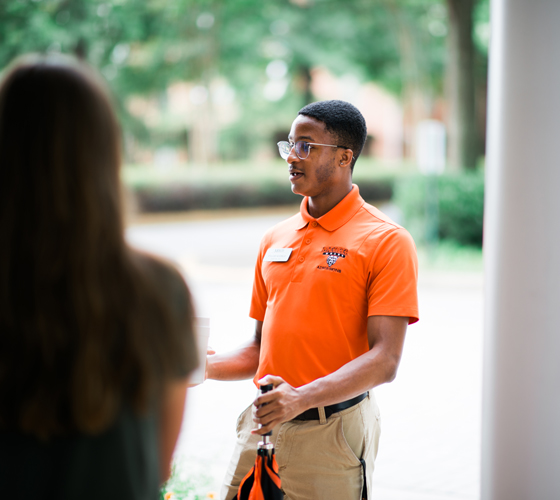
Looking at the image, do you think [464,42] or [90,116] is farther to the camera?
[464,42]

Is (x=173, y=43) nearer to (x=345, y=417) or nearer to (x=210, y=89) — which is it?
(x=210, y=89)

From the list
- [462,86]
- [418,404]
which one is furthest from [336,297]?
[462,86]

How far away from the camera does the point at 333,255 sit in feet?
7.59

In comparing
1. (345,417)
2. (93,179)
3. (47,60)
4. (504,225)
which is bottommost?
(345,417)

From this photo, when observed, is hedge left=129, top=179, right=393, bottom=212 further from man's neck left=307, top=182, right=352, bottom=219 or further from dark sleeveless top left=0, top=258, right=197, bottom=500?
dark sleeveless top left=0, top=258, right=197, bottom=500

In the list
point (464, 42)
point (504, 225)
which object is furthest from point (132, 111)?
point (504, 225)

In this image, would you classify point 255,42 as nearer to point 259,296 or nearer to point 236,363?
point 259,296

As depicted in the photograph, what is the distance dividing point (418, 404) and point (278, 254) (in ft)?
14.2

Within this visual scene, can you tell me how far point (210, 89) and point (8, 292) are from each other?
86.4 ft

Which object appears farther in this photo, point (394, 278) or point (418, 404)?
point (418, 404)

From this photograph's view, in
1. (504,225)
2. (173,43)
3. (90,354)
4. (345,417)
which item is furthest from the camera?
(173,43)

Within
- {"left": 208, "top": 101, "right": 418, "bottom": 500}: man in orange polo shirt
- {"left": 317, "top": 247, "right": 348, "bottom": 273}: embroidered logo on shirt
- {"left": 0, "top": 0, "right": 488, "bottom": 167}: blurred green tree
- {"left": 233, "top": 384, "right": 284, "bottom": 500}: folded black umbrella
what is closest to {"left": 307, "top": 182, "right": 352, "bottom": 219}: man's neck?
{"left": 208, "top": 101, "right": 418, "bottom": 500}: man in orange polo shirt

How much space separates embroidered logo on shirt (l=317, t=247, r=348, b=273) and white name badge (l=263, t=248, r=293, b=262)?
16 cm

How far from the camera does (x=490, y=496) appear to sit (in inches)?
111
